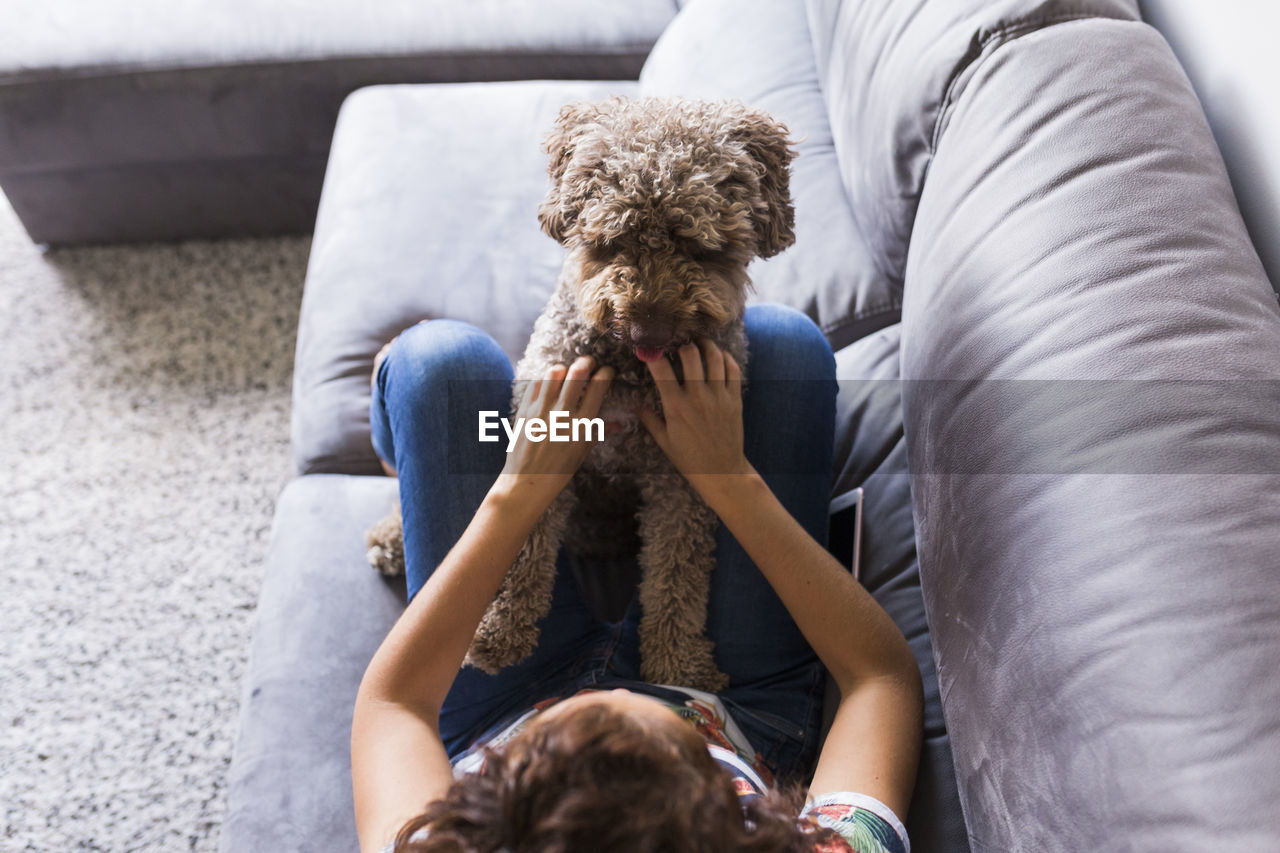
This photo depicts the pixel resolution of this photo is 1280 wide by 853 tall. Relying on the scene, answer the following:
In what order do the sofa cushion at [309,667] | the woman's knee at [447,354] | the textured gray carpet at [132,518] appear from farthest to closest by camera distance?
the textured gray carpet at [132,518]
the woman's knee at [447,354]
the sofa cushion at [309,667]

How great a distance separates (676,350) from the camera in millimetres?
1108

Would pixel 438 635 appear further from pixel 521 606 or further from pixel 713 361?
pixel 713 361

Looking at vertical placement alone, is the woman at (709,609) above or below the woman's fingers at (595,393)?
below

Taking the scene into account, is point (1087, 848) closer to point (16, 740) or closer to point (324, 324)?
point (324, 324)

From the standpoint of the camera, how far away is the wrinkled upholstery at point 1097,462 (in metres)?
0.64

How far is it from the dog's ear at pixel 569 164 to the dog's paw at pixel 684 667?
0.58 meters

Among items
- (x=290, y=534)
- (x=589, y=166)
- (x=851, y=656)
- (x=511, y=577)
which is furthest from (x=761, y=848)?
(x=290, y=534)

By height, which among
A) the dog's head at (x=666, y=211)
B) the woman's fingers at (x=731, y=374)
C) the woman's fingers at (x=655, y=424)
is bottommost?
the woman's fingers at (x=655, y=424)

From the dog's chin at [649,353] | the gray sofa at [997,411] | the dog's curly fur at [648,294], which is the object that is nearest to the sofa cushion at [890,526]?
the gray sofa at [997,411]

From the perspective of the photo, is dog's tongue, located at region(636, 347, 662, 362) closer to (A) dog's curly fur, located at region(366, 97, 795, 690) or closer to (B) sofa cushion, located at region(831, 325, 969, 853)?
(A) dog's curly fur, located at region(366, 97, 795, 690)

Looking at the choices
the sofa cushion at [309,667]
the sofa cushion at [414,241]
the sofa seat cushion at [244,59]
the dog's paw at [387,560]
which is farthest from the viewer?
the sofa seat cushion at [244,59]

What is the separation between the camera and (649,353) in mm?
1061

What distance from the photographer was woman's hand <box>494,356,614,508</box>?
1.07 m

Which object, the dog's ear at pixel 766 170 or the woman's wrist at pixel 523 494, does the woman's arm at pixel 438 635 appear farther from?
the dog's ear at pixel 766 170
